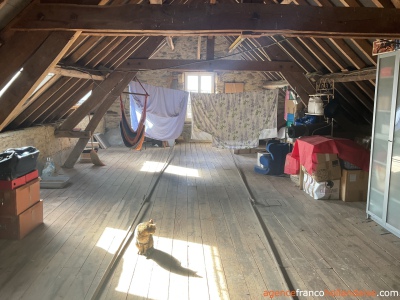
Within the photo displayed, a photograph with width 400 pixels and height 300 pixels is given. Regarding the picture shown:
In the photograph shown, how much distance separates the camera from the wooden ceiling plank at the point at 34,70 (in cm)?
338

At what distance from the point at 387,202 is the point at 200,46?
321 inches

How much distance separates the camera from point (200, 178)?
6883 mm

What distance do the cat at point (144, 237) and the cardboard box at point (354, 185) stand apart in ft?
10.9

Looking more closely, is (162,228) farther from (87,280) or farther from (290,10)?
(290,10)

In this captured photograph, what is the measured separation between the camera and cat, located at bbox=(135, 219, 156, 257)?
11.3 feet

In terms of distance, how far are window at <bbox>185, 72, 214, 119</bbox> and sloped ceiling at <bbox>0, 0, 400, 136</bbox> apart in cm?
215

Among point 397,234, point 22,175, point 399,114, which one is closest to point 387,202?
point 397,234

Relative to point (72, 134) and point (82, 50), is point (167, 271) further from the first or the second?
point (72, 134)

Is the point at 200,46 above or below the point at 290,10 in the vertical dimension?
above

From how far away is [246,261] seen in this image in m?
3.42

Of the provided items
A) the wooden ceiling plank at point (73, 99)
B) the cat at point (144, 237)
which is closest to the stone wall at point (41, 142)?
the wooden ceiling plank at point (73, 99)

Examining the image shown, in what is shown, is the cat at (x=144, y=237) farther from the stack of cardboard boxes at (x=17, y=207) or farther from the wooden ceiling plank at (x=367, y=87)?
the wooden ceiling plank at (x=367, y=87)

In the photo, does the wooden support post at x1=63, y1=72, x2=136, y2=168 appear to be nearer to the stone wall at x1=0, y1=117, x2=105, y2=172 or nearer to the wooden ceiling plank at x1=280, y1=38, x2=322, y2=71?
the stone wall at x1=0, y1=117, x2=105, y2=172

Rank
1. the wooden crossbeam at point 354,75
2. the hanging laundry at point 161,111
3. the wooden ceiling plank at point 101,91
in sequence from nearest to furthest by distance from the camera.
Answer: the wooden crossbeam at point 354,75 → the wooden ceiling plank at point 101,91 → the hanging laundry at point 161,111
